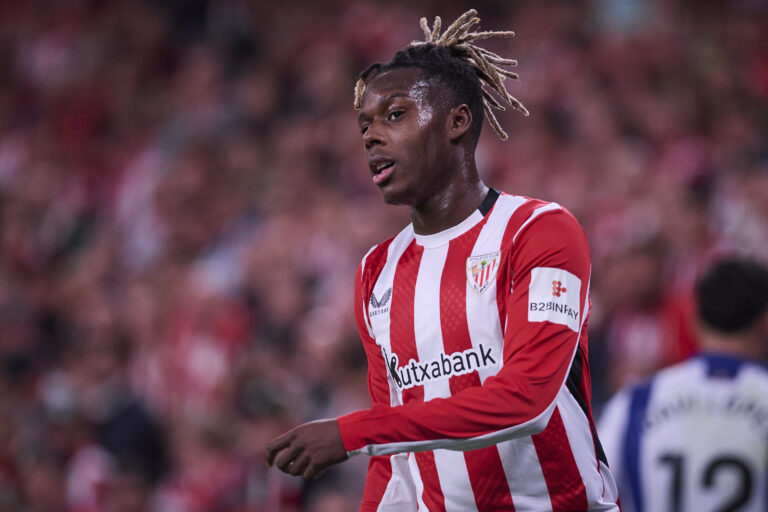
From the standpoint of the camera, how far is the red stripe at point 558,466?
2426 mm

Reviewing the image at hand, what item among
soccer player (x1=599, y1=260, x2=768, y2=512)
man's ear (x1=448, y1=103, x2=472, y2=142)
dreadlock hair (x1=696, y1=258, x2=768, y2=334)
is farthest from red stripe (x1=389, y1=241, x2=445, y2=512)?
dreadlock hair (x1=696, y1=258, x2=768, y2=334)

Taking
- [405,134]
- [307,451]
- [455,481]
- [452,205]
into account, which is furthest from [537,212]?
[307,451]

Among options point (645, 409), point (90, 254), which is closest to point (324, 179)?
point (90, 254)

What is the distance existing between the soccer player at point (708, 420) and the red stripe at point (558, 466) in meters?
1.02

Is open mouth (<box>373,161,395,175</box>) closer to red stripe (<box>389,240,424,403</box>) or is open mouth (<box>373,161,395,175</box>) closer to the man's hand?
red stripe (<box>389,240,424,403</box>)

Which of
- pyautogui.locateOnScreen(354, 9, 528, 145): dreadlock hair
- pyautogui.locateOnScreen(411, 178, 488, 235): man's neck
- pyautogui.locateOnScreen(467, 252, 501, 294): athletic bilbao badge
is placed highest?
pyautogui.locateOnScreen(354, 9, 528, 145): dreadlock hair

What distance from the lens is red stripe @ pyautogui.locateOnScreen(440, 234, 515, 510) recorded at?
2467mm

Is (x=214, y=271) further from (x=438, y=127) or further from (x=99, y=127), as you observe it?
(x=438, y=127)

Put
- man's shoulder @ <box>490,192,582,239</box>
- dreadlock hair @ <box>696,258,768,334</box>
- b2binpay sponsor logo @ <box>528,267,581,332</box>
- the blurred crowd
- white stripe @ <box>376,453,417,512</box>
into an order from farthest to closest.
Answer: the blurred crowd
dreadlock hair @ <box>696,258,768,334</box>
white stripe @ <box>376,453,417,512</box>
man's shoulder @ <box>490,192,582,239</box>
b2binpay sponsor logo @ <box>528,267,581,332</box>

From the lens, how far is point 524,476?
244cm

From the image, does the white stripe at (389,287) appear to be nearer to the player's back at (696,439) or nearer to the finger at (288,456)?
the finger at (288,456)

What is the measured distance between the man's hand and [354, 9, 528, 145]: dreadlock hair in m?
0.95

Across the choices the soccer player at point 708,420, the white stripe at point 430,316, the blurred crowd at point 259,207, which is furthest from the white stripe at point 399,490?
the blurred crowd at point 259,207

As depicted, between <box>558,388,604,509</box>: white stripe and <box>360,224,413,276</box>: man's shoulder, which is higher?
<box>360,224,413,276</box>: man's shoulder
